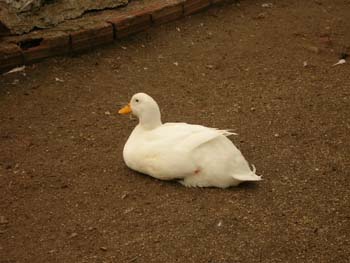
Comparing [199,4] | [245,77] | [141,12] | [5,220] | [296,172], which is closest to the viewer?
[5,220]

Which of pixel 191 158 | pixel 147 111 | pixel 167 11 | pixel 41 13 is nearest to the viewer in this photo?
pixel 191 158

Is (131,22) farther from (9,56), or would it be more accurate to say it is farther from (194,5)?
(9,56)

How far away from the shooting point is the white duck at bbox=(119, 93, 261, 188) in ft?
10.7

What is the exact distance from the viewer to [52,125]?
4.20 meters

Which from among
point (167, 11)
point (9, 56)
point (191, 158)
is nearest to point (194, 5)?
point (167, 11)

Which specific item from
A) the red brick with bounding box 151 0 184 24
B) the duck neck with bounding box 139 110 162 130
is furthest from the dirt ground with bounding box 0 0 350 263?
the duck neck with bounding box 139 110 162 130

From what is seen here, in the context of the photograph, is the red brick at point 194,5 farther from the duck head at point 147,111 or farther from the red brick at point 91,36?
the duck head at point 147,111

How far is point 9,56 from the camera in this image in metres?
4.83

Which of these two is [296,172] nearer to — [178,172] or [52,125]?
[178,172]

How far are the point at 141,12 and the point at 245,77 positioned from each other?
1.31 meters

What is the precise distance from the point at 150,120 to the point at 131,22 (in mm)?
2127

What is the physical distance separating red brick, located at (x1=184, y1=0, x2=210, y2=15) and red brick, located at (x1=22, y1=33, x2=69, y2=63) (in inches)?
57.8

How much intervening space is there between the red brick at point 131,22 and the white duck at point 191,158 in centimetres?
215

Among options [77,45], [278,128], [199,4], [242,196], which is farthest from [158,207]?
[199,4]
